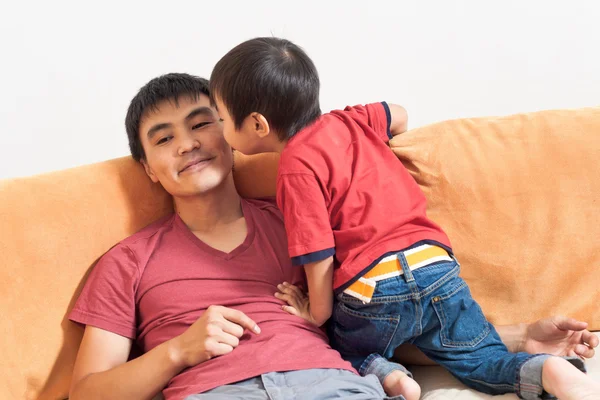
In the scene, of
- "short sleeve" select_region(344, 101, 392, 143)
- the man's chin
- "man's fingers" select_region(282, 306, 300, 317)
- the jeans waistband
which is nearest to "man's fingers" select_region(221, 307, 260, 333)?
"man's fingers" select_region(282, 306, 300, 317)

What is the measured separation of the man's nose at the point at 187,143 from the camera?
161cm

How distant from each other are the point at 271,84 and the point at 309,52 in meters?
0.75

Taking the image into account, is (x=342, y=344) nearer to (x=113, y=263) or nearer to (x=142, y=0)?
(x=113, y=263)

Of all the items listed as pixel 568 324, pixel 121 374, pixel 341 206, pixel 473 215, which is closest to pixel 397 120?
pixel 473 215

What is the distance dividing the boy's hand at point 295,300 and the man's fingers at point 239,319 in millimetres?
115

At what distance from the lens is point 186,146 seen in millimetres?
1608

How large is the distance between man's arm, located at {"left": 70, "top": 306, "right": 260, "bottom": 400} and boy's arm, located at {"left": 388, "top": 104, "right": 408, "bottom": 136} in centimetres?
64

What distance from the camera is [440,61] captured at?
2.13 metres

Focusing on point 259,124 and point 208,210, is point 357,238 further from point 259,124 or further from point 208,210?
point 208,210

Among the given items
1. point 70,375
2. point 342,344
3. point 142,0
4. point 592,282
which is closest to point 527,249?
point 592,282

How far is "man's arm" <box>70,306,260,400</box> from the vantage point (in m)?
1.40

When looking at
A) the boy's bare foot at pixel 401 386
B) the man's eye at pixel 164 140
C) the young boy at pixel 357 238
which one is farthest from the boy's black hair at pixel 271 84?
the boy's bare foot at pixel 401 386

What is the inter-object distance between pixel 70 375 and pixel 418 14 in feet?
4.70

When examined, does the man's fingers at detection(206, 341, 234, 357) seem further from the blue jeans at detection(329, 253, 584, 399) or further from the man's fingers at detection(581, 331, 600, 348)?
the man's fingers at detection(581, 331, 600, 348)
